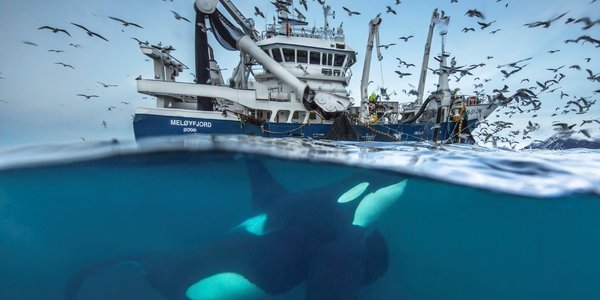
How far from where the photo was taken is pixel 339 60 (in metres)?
22.3

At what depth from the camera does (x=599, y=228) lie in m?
9.81

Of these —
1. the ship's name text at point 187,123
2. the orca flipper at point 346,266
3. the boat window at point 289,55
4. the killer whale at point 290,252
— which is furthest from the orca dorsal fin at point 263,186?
the boat window at point 289,55

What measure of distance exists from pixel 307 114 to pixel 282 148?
12.8 metres

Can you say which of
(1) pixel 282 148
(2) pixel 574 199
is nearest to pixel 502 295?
(2) pixel 574 199

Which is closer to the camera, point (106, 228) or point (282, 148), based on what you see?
point (282, 148)

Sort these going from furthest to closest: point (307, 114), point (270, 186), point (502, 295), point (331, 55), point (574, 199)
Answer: point (331, 55)
point (307, 114)
point (502, 295)
point (270, 186)
point (574, 199)

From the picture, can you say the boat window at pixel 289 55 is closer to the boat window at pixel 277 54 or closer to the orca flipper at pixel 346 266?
the boat window at pixel 277 54

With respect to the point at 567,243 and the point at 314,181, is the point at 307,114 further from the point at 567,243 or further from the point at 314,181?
the point at 567,243

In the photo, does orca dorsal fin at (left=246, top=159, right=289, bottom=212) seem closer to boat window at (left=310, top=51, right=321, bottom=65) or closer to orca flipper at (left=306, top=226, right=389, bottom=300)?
orca flipper at (left=306, top=226, right=389, bottom=300)

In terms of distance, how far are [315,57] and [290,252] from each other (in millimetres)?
17882

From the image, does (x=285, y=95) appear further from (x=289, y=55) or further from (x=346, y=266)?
(x=346, y=266)

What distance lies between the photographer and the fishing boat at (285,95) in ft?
56.5

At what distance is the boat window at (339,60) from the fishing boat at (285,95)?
8cm

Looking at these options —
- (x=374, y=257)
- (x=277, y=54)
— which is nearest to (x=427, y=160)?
(x=374, y=257)
